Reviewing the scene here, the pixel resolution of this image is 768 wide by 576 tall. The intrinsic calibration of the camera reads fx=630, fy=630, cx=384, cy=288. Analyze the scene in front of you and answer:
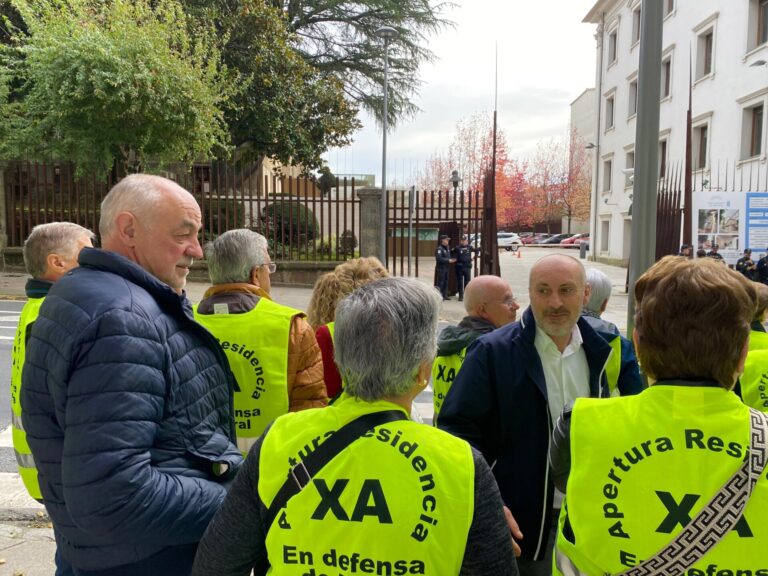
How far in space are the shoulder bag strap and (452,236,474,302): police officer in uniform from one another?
44.7 feet

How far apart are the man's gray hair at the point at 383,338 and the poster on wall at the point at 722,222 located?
15.3 m

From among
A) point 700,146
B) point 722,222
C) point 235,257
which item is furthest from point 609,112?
point 235,257

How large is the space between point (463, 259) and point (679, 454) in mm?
13772

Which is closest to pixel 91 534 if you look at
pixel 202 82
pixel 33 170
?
pixel 202 82

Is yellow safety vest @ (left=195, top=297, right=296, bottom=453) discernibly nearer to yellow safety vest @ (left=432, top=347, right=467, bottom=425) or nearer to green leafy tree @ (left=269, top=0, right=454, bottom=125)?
yellow safety vest @ (left=432, top=347, right=467, bottom=425)

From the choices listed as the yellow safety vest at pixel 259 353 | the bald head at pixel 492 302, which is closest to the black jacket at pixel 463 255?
the bald head at pixel 492 302

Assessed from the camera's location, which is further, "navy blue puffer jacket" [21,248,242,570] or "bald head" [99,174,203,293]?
"bald head" [99,174,203,293]

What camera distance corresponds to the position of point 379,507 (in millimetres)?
1297

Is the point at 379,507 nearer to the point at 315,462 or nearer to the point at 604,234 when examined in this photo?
the point at 315,462

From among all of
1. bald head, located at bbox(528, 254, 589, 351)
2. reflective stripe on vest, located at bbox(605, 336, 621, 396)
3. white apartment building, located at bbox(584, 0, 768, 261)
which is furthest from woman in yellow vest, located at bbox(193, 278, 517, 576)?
white apartment building, located at bbox(584, 0, 768, 261)

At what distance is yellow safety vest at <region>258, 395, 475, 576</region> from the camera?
1294mm

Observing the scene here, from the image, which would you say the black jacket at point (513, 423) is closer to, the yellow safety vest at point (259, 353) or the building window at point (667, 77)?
the yellow safety vest at point (259, 353)

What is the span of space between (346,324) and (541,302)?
127cm

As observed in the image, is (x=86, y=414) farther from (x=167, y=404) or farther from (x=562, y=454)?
(x=562, y=454)
